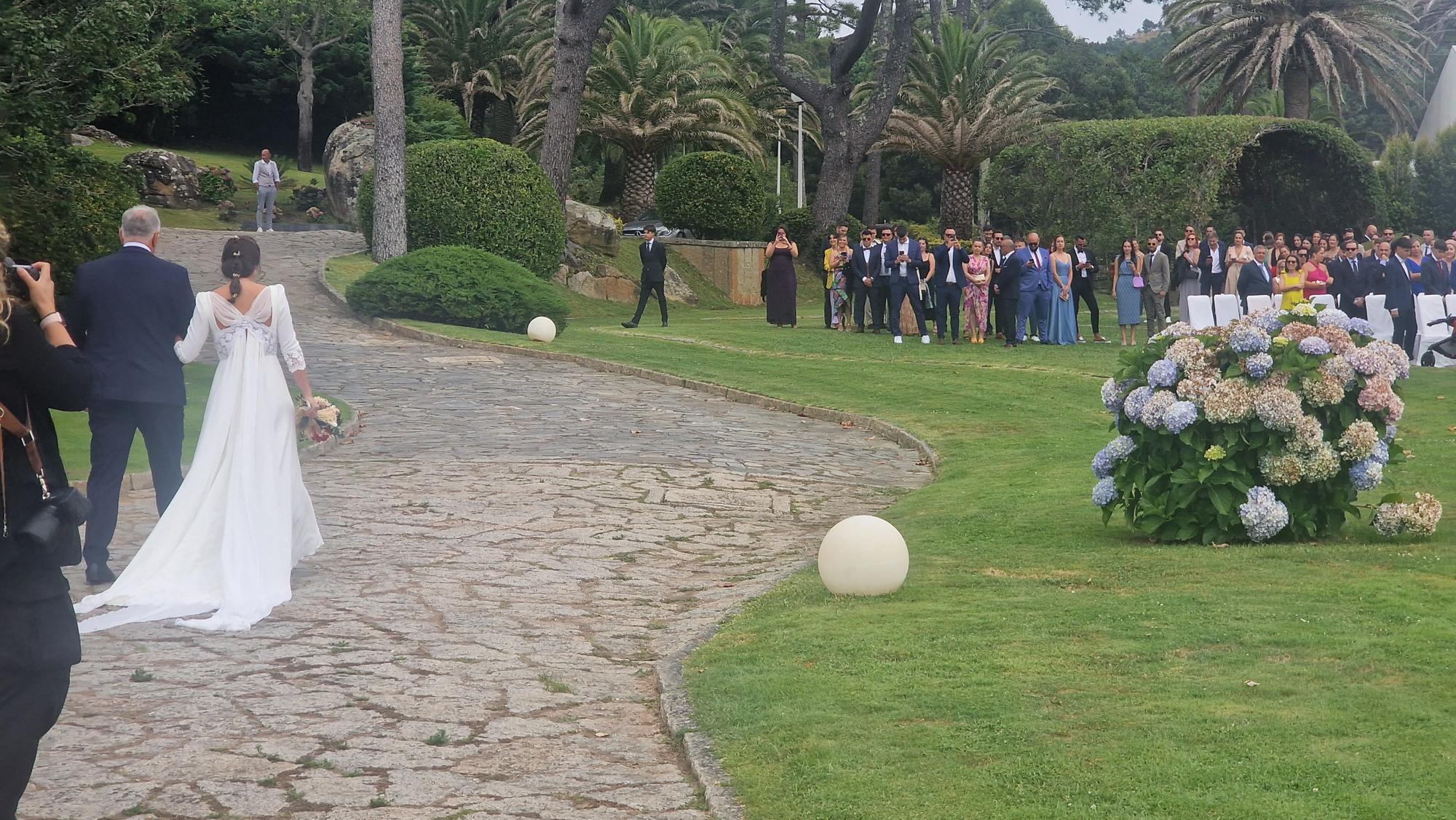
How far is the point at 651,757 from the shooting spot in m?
5.83

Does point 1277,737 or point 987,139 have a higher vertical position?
point 987,139

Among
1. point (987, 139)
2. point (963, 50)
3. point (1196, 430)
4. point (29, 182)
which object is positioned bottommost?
point (1196, 430)

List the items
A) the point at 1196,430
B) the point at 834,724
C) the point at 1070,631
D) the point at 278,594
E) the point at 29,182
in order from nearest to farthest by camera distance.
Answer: the point at 834,724, the point at 1070,631, the point at 278,594, the point at 1196,430, the point at 29,182

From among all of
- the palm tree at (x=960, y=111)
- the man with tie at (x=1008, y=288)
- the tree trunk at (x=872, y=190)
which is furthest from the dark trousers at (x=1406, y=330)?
the tree trunk at (x=872, y=190)

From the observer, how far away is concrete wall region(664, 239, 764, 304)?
36500mm

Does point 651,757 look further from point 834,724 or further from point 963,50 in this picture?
point 963,50

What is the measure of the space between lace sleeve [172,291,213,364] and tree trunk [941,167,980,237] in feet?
118

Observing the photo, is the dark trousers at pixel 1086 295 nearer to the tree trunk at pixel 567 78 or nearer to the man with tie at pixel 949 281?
the man with tie at pixel 949 281

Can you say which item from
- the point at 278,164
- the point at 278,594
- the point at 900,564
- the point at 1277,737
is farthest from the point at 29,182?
the point at 278,164

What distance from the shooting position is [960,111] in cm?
4212

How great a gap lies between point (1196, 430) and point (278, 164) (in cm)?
3903

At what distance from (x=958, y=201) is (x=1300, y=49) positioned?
10.3 metres

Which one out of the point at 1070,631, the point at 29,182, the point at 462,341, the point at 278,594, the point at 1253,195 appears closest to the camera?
the point at 1070,631

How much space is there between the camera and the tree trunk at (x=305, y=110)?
42125mm
